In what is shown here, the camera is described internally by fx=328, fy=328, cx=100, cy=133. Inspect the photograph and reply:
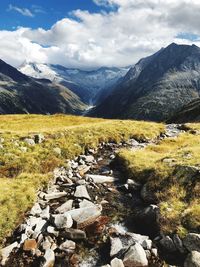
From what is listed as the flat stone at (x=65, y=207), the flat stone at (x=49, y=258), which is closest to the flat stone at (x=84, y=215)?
the flat stone at (x=65, y=207)

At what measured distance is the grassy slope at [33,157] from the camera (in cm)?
1980

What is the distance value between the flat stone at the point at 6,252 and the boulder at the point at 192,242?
8404 millimetres

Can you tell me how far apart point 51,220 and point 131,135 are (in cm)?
2585

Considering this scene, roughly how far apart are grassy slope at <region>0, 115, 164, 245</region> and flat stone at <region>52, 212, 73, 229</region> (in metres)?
2.17

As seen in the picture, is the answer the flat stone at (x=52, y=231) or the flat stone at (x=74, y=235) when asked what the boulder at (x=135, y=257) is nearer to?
the flat stone at (x=74, y=235)

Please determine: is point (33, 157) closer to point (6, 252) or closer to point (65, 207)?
point (65, 207)

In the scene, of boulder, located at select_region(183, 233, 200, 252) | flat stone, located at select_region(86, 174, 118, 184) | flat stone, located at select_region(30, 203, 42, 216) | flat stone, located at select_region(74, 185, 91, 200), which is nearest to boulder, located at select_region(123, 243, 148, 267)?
boulder, located at select_region(183, 233, 200, 252)

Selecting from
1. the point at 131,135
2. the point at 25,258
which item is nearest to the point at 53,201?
the point at 25,258

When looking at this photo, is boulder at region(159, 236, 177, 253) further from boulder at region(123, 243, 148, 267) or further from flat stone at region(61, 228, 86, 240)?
flat stone at region(61, 228, 86, 240)

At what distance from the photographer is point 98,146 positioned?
1499 inches

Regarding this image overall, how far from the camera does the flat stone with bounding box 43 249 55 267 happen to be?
1506 cm

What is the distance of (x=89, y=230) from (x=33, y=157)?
12.2 m

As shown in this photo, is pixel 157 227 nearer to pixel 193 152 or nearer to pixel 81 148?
pixel 193 152

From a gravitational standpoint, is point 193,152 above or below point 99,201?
above
